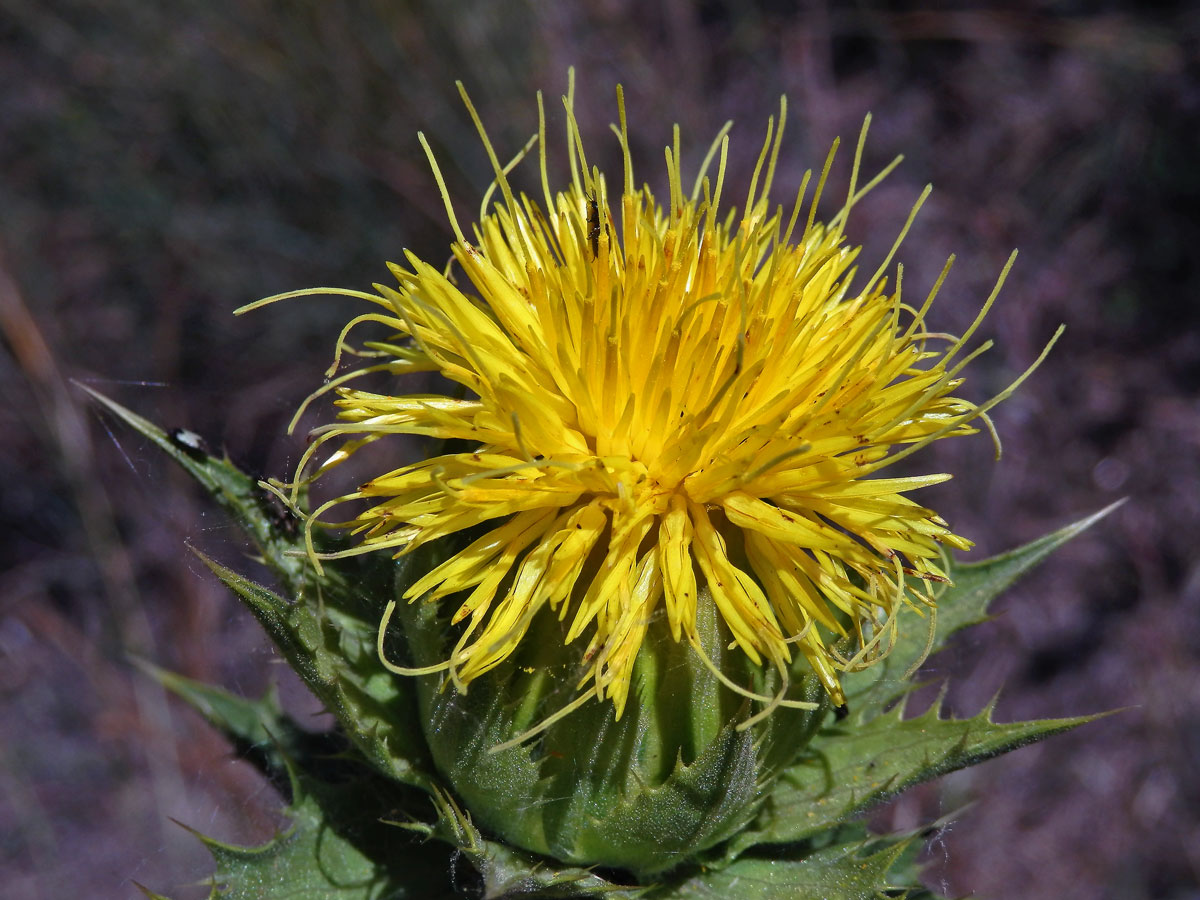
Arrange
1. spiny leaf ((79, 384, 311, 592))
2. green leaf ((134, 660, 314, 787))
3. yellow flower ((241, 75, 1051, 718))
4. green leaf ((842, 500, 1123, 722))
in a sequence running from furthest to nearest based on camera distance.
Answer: green leaf ((134, 660, 314, 787)) < green leaf ((842, 500, 1123, 722)) < spiny leaf ((79, 384, 311, 592)) < yellow flower ((241, 75, 1051, 718))

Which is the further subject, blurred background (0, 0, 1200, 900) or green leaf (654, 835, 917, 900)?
blurred background (0, 0, 1200, 900)

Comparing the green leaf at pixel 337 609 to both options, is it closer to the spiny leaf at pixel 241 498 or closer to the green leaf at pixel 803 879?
the spiny leaf at pixel 241 498

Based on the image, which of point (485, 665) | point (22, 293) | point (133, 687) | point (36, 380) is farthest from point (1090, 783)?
point (22, 293)

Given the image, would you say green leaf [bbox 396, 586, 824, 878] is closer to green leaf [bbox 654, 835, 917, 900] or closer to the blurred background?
green leaf [bbox 654, 835, 917, 900]

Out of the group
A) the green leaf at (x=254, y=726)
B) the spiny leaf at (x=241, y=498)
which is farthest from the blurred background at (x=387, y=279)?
the spiny leaf at (x=241, y=498)

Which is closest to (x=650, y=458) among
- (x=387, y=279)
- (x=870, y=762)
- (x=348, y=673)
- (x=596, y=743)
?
(x=596, y=743)

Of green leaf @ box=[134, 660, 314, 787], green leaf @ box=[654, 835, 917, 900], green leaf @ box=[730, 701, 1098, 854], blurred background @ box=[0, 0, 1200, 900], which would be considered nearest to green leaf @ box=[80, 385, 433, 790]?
green leaf @ box=[134, 660, 314, 787]
